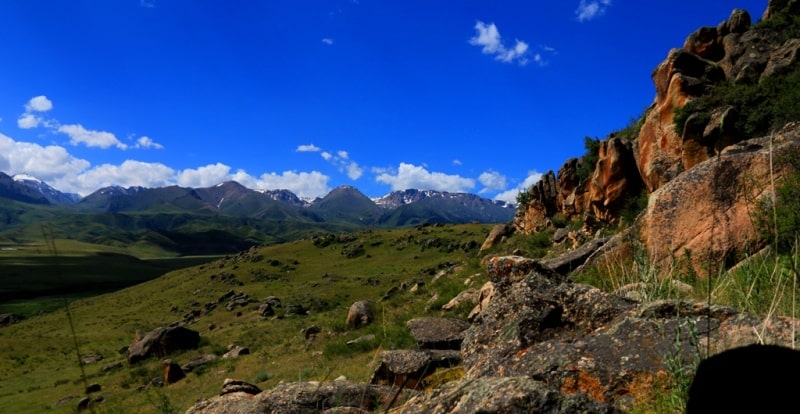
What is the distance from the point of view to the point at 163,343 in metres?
43.8

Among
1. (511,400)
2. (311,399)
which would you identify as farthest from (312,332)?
(511,400)

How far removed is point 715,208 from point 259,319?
175 feet

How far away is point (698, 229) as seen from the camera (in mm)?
11000

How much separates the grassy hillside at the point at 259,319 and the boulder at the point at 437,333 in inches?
46.5

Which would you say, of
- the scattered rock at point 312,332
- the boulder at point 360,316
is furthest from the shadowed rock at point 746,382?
the scattered rock at point 312,332

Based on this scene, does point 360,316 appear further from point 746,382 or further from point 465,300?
point 746,382

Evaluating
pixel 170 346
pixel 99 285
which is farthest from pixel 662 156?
pixel 99 285

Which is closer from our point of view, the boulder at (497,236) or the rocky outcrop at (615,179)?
the rocky outcrop at (615,179)

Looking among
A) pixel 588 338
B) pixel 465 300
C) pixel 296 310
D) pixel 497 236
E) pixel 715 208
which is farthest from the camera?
pixel 296 310

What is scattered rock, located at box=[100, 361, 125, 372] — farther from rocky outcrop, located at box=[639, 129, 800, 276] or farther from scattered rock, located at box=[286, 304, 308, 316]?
rocky outcrop, located at box=[639, 129, 800, 276]

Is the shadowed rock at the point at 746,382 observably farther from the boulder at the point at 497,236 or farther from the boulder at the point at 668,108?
the boulder at the point at 497,236

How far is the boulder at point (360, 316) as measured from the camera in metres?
28.9

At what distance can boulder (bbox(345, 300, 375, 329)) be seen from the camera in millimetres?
28938

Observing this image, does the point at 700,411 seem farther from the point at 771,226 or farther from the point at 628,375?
the point at 771,226
